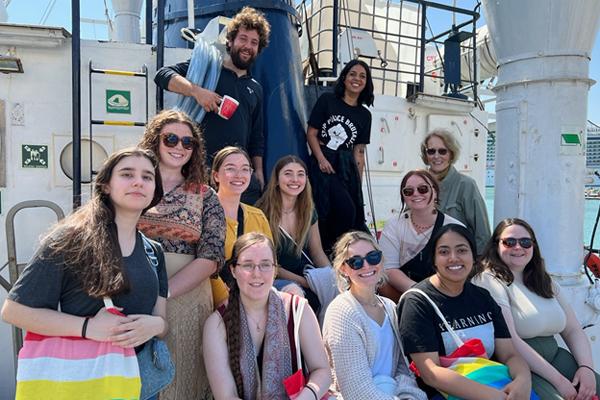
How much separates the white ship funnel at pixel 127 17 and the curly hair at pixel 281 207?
482 centimetres

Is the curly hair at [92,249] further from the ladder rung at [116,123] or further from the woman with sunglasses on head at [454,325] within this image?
the ladder rung at [116,123]

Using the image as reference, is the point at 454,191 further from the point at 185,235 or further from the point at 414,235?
A: the point at 185,235

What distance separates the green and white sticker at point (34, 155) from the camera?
3541mm

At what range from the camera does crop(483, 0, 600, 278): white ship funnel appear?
3314 mm

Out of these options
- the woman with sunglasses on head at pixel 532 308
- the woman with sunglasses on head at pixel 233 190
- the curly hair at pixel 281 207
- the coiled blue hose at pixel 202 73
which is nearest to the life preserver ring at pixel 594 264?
the woman with sunglasses on head at pixel 532 308

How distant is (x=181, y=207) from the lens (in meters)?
2.15

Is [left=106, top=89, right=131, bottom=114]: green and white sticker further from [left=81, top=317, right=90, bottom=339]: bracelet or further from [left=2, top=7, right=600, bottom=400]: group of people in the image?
[left=81, top=317, right=90, bottom=339]: bracelet

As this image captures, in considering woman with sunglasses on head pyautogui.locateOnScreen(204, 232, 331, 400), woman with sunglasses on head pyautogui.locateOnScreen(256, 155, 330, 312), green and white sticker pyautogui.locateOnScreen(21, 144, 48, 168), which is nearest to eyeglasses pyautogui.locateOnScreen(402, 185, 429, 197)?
woman with sunglasses on head pyautogui.locateOnScreen(256, 155, 330, 312)

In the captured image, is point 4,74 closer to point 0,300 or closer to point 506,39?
point 0,300

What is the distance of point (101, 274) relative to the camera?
62.5 inches

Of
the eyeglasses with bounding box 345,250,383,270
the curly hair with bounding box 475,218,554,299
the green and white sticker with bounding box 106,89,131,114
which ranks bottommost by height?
the curly hair with bounding box 475,218,554,299

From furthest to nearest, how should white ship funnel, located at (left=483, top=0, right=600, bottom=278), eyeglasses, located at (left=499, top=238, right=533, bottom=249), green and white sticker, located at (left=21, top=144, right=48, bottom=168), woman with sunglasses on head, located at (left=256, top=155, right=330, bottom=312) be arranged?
green and white sticker, located at (left=21, top=144, right=48, bottom=168), white ship funnel, located at (left=483, top=0, right=600, bottom=278), woman with sunglasses on head, located at (left=256, top=155, right=330, bottom=312), eyeglasses, located at (left=499, top=238, right=533, bottom=249)

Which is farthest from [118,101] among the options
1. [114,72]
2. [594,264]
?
[594,264]

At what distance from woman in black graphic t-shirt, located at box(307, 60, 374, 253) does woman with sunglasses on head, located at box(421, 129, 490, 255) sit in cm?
55
